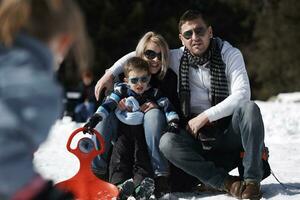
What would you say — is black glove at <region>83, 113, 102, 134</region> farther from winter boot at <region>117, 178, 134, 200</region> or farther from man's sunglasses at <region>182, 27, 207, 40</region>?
man's sunglasses at <region>182, 27, 207, 40</region>

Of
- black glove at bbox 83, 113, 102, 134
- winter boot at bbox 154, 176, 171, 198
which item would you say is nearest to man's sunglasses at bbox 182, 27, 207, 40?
black glove at bbox 83, 113, 102, 134

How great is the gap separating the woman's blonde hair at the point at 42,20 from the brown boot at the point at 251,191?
88.7 inches

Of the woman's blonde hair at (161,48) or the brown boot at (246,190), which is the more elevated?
the woman's blonde hair at (161,48)

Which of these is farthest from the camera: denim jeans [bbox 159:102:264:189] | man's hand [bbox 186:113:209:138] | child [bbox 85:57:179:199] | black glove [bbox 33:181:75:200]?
child [bbox 85:57:179:199]

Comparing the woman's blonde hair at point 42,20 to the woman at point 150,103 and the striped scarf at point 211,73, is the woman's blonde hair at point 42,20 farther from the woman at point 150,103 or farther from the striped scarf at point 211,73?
the striped scarf at point 211,73

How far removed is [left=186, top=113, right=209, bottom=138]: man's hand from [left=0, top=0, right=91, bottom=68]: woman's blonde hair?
86.6 inches

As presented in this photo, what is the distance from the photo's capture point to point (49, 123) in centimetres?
125

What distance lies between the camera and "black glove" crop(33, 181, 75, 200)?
51.1 inches

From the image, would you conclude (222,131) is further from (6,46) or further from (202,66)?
(6,46)

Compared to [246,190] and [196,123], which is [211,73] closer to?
[196,123]

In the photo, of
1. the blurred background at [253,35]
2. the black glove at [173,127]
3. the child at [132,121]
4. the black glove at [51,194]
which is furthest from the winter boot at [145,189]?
the blurred background at [253,35]

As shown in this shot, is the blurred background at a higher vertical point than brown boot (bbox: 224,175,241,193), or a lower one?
lower

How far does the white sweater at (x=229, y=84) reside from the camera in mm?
3461

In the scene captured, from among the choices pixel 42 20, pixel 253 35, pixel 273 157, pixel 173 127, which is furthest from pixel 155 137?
pixel 253 35
